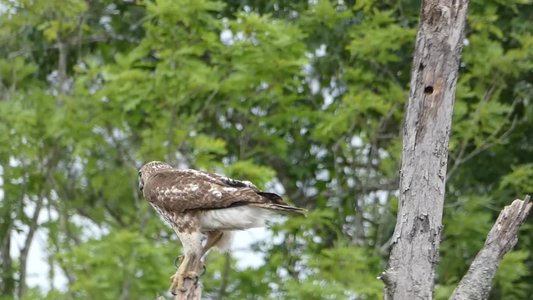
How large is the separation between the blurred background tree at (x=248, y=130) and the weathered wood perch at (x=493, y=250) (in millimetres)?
5334

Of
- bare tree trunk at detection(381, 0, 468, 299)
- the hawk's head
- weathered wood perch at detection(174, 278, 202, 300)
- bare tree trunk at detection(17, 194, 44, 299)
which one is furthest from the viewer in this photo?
bare tree trunk at detection(17, 194, 44, 299)

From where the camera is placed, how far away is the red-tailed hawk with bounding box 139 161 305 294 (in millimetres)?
9289

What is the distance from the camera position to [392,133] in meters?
16.0

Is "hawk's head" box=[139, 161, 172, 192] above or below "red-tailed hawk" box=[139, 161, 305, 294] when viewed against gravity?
above

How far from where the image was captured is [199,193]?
31.3 ft

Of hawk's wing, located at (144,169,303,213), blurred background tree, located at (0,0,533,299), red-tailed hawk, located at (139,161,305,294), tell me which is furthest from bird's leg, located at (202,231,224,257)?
blurred background tree, located at (0,0,533,299)

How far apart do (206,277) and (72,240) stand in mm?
1842

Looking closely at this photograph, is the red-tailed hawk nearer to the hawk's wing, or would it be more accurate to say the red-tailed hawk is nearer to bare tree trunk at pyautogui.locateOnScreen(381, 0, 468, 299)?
the hawk's wing

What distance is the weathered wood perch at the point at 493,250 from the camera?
8.35 meters

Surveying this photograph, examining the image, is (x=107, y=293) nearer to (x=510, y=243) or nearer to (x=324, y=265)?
(x=324, y=265)

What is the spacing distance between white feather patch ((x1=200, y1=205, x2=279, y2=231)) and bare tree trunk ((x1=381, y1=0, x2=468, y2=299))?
3.83ft

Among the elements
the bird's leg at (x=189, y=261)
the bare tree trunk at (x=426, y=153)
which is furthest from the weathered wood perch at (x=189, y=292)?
the bare tree trunk at (x=426, y=153)

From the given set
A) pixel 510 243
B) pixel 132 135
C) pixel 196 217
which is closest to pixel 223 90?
pixel 132 135

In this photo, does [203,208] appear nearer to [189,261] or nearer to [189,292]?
[189,261]
